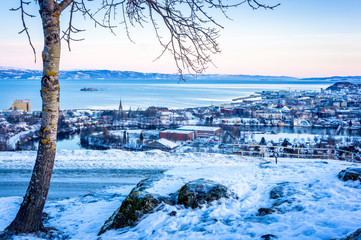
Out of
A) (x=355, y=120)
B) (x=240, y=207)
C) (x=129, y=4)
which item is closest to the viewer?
(x=240, y=207)

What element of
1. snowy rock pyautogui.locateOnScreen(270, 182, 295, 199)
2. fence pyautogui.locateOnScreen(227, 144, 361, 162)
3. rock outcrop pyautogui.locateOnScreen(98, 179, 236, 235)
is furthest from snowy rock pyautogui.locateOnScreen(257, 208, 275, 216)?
fence pyautogui.locateOnScreen(227, 144, 361, 162)

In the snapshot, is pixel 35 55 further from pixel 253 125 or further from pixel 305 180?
pixel 253 125

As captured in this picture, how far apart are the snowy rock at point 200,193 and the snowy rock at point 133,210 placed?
1.18 feet

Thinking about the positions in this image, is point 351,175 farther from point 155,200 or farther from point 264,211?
point 155,200

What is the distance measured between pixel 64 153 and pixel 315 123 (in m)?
42.5

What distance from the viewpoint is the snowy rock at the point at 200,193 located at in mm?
4410

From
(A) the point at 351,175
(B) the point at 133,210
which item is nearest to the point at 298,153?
(A) the point at 351,175

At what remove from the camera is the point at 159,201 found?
439cm

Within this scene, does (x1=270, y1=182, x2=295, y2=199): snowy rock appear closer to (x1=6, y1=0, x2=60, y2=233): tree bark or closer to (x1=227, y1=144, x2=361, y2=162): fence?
(x1=6, y1=0, x2=60, y2=233): tree bark

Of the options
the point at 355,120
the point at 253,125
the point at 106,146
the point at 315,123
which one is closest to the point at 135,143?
the point at 106,146

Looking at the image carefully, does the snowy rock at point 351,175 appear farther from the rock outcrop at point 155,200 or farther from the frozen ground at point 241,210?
the rock outcrop at point 155,200

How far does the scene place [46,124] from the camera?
3752mm

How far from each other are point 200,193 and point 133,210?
1.09m

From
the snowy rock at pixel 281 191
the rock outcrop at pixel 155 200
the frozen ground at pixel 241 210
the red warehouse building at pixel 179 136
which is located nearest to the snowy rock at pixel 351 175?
the frozen ground at pixel 241 210
